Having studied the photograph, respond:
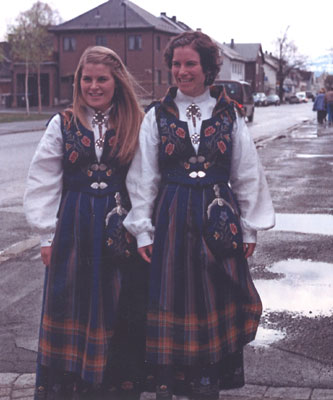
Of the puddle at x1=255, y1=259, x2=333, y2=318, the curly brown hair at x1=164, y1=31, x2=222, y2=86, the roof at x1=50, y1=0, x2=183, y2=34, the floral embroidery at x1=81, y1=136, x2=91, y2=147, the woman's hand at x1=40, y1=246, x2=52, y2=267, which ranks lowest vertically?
the puddle at x1=255, y1=259, x2=333, y2=318

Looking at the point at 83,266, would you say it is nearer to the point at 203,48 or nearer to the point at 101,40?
the point at 203,48

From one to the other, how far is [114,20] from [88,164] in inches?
2621

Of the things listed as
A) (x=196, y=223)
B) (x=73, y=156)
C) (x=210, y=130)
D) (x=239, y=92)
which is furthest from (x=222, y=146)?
(x=239, y=92)

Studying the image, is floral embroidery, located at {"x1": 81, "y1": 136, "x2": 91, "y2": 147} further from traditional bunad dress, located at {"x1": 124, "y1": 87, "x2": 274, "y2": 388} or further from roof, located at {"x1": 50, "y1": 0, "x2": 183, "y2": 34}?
roof, located at {"x1": 50, "y1": 0, "x2": 183, "y2": 34}

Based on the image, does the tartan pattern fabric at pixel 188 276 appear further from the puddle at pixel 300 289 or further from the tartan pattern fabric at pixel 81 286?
the puddle at pixel 300 289

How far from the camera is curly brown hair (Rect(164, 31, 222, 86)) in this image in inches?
139

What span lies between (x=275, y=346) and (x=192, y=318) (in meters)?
1.45

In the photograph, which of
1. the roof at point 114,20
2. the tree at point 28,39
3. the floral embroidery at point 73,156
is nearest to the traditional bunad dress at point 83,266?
the floral embroidery at point 73,156

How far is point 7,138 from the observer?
2598cm

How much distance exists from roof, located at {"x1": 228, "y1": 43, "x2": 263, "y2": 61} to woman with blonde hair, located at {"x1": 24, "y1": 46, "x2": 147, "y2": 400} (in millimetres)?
117599

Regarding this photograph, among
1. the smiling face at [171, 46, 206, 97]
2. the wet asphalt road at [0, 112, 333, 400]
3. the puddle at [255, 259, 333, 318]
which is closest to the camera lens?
the smiling face at [171, 46, 206, 97]

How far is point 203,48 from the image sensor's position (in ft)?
11.6

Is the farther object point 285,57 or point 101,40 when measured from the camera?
point 285,57

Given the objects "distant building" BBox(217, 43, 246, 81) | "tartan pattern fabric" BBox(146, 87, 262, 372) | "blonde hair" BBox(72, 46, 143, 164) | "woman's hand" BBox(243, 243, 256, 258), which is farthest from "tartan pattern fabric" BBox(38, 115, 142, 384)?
"distant building" BBox(217, 43, 246, 81)
